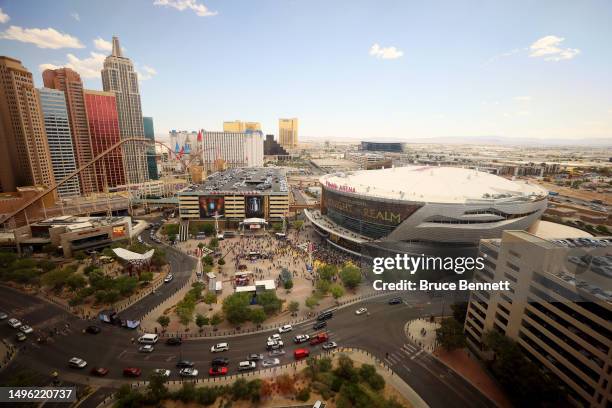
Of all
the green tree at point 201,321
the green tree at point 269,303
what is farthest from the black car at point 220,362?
the green tree at point 269,303

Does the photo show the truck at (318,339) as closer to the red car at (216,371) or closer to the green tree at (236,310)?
the green tree at (236,310)

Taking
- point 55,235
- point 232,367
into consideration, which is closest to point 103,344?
point 232,367

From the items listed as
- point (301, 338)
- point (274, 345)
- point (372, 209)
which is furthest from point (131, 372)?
point (372, 209)

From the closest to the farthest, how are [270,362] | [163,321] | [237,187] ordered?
[270,362]
[163,321]
[237,187]

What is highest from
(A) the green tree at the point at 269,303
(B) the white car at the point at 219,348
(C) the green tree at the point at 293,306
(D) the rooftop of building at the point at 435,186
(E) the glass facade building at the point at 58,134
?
(E) the glass facade building at the point at 58,134

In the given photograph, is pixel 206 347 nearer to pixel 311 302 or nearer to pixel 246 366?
pixel 246 366

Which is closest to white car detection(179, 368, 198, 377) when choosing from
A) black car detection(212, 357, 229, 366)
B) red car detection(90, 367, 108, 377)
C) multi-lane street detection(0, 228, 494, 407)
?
multi-lane street detection(0, 228, 494, 407)

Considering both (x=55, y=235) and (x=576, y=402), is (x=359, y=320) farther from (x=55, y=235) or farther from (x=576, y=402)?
(x=55, y=235)
